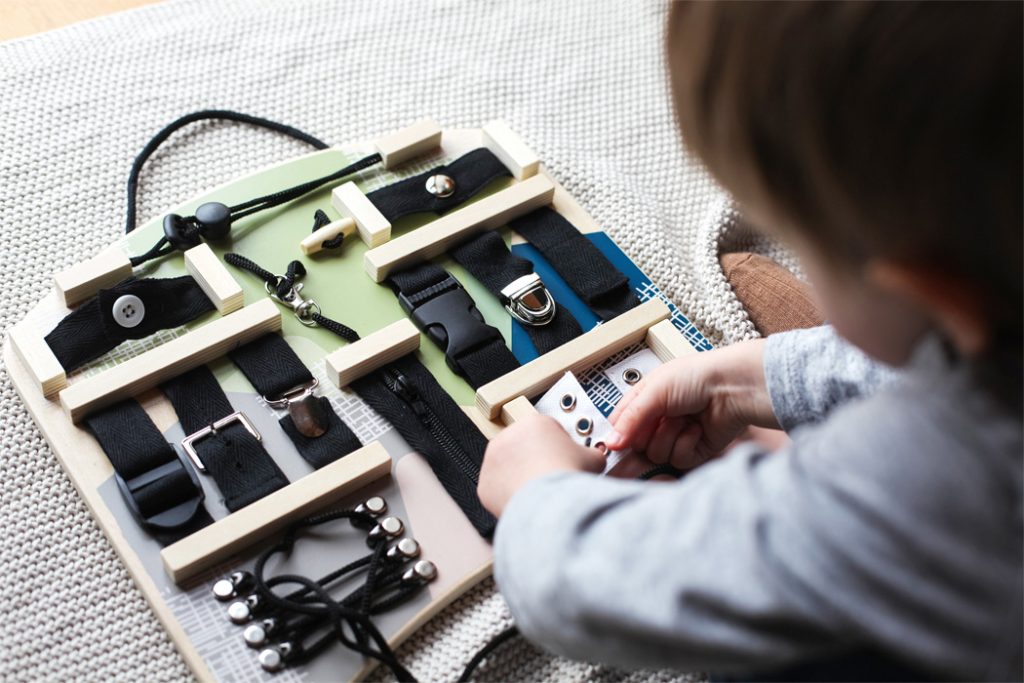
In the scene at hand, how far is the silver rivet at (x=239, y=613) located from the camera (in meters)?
0.66

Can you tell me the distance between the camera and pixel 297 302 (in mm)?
816

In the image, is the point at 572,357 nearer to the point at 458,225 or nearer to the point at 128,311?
the point at 458,225

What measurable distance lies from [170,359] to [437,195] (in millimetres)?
264

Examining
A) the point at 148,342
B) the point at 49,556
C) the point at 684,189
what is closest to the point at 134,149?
the point at 148,342

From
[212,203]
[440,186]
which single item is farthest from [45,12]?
[440,186]

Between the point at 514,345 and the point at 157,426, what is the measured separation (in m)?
0.27

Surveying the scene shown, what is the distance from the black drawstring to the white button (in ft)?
0.19

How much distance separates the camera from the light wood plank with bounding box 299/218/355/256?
846 mm

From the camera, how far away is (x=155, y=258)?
2.73 feet

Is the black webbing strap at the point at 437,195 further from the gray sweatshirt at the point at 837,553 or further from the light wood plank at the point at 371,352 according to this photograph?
the gray sweatshirt at the point at 837,553

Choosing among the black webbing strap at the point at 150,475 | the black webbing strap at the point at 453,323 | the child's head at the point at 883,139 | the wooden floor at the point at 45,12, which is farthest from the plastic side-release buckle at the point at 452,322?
the wooden floor at the point at 45,12

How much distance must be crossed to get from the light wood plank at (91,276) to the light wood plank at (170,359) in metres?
0.07

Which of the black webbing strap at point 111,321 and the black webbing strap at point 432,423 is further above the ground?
the black webbing strap at point 111,321

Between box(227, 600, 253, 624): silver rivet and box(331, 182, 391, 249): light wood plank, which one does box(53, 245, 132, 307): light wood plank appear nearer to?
box(331, 182, 391, 249): light wood plank
